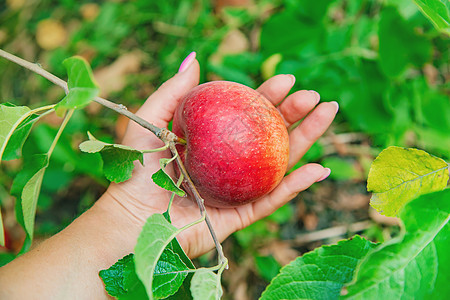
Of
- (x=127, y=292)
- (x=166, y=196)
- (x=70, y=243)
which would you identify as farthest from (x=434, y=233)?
(x=70, y=243)

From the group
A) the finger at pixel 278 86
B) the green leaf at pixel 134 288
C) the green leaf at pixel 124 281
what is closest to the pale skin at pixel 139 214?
the finger at pixel 278 86

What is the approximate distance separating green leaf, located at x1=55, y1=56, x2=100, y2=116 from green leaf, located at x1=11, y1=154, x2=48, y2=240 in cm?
33

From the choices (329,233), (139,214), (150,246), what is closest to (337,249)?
(150,246)

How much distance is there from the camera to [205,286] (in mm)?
779

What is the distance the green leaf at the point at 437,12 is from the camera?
0.81m

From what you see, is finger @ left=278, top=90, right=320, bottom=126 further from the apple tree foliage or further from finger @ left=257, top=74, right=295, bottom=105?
the apple tree foliage

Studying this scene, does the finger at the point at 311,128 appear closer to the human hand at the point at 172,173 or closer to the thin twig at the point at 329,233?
the human hand at the point at 172,173

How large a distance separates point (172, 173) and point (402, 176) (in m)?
0.75

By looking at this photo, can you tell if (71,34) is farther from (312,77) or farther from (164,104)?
(312,77)

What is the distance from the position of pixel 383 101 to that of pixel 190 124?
3.30 feet

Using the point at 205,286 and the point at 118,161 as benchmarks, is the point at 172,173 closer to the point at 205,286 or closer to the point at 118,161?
the point at 118,161

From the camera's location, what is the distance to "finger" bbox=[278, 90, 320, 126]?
140 centimetres

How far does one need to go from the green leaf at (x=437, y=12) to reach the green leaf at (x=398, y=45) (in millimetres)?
671

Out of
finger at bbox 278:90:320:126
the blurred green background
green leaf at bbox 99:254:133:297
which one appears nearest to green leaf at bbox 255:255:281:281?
the blurred green background
